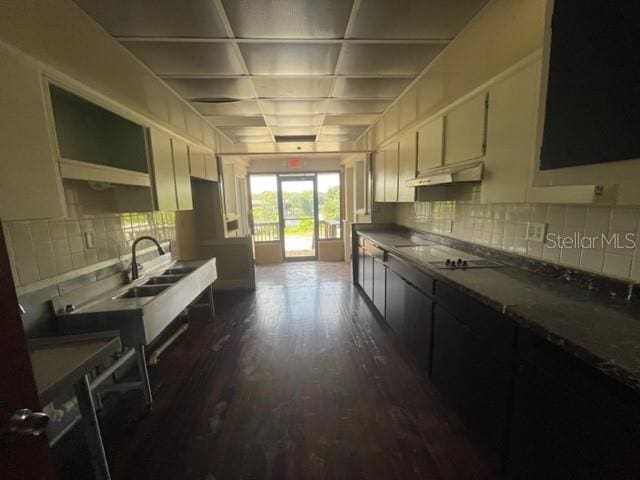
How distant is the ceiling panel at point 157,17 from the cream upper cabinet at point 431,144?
183cm

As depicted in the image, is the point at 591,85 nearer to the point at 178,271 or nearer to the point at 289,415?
A: the point at 289,415

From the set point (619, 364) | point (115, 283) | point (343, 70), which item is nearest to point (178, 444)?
point (115, 283)

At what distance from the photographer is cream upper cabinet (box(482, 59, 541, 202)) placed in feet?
4.58

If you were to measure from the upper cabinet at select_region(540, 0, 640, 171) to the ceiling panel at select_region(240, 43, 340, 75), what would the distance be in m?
1.46

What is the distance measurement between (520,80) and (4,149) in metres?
2.45

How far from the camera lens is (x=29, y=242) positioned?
4.97ft

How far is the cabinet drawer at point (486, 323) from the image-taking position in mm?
1260

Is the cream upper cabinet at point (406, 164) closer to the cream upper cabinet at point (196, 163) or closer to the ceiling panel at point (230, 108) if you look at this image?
the ceiling panel at point (230, 108)

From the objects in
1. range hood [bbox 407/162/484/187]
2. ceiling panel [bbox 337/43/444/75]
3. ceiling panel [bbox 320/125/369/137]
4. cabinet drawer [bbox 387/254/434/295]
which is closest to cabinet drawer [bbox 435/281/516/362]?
cabinet drawer [bbox 387/254/434/295]

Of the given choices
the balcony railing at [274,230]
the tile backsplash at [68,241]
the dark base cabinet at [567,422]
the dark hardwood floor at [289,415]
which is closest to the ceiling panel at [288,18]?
the tile backsplash at [68,241]

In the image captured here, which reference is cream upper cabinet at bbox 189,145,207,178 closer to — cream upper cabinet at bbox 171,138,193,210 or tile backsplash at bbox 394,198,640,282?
cream upper cabinet at bbox 171,138,193,210

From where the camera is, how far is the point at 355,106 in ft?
10.8

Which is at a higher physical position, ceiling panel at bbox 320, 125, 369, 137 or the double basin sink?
ceiling panel at bbox 320, 125, 369, 137

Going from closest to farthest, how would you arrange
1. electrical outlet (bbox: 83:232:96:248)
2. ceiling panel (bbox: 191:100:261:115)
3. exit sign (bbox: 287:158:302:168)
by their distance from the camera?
electrical outlet (bbox: 83:232:96:248)
ceiling panel (bbox: 191:100:261:115)
exit sign (bbox: 287:158:302:168)
